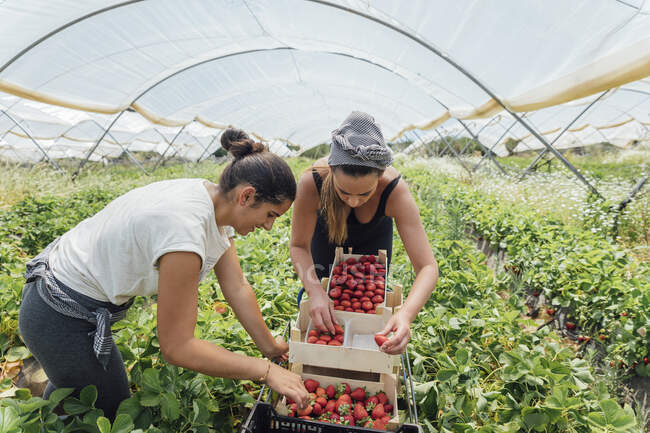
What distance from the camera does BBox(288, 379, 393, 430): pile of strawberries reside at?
4.26 feet

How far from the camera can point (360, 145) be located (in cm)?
156

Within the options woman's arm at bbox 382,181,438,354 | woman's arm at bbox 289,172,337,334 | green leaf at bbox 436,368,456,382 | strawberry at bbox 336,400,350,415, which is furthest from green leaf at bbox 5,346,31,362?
green leaf at bbox 436,368,456,382

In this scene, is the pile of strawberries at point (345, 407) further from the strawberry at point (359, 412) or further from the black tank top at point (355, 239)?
the black tank top at point (355, 239)

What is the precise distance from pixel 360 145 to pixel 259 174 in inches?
20.6

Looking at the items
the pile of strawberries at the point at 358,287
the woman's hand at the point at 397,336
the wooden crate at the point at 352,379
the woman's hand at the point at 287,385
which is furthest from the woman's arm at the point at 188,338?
the pile of strawberries at the point at 358,287

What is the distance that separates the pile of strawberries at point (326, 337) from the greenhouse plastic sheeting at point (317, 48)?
2.91 metres

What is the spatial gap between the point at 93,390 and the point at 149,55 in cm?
635

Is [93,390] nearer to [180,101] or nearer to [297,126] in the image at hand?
[180,101]

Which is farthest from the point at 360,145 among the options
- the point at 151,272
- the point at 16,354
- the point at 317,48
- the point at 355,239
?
the point at 317,48

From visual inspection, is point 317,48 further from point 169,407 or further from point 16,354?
point 169,407

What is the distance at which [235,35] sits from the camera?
20.1 ft

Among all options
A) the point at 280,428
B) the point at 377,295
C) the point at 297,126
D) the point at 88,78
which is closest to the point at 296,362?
the point at 280,428

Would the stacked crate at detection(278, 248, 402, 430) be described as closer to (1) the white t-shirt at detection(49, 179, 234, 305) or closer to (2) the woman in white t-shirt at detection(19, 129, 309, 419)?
(2) the woman in white t-shirt at detection(19, 129, 309, 419)

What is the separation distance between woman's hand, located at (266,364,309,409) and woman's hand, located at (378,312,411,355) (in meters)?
0.32
